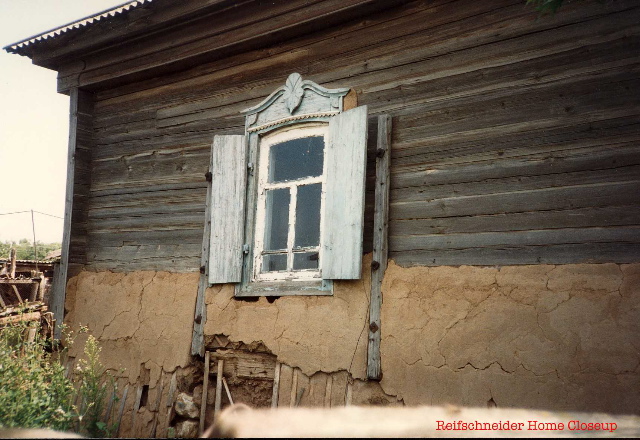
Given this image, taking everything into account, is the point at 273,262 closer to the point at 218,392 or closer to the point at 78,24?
the point at 218,392

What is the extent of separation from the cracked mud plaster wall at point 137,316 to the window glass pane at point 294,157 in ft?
4.50

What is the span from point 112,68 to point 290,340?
3.99m

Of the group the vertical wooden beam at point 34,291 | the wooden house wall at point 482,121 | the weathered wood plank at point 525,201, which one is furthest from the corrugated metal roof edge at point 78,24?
the vertical wooden beam at point 34,291

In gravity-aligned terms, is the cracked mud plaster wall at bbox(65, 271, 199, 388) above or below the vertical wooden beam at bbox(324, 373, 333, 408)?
above

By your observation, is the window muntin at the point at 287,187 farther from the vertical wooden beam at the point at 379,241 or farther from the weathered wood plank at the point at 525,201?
the weathered wood plank at the point at 525,201

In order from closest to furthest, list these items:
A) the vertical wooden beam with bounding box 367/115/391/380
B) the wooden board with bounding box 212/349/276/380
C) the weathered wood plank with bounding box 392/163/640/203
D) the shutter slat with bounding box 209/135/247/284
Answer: the weathered wood plank with bounding box 392/163/640/203 < the vertical wooden beam with bounding box 367/115/391/380 < the wooden board with bounding box 212/349/276/380 < the shutter slat with bounding box 209/135/247/284

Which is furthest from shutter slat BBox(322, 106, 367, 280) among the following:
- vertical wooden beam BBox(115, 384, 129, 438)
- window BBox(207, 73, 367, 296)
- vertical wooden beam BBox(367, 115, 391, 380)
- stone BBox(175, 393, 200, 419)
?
vertical wooden beam BBox(115, 384, 129, 438)

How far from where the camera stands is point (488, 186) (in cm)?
438

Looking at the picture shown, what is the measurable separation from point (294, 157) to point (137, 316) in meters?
2.36

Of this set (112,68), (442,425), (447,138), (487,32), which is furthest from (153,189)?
(442,425)

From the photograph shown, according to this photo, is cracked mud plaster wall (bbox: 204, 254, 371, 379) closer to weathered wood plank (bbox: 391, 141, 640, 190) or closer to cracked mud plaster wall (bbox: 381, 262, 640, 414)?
cracked mud plaster wall (bbox: 381, 262, 640, 414)

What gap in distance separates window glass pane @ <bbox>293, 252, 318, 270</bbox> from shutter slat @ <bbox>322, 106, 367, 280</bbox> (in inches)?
21.7

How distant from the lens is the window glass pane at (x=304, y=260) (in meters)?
5.44

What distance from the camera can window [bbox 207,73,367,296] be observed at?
15.7 feet
